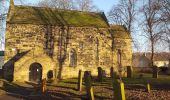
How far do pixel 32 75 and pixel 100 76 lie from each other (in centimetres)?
889

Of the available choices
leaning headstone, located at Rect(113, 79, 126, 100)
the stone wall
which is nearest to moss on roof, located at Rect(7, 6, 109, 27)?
the stone wall

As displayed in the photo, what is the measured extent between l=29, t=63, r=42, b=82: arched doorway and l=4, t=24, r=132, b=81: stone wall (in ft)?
2.80

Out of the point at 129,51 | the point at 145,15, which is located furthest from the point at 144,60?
the point at 129,51

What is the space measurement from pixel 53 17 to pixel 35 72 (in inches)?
343

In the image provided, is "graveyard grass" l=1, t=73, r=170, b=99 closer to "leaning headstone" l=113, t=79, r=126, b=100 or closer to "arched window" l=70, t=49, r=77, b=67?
"leaning headstone" l=113, t=79, r=126, b=100

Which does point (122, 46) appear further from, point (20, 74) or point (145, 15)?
point (20, 74)

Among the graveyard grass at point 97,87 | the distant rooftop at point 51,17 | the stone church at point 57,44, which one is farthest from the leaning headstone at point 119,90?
the distant rooftop at point 51,17

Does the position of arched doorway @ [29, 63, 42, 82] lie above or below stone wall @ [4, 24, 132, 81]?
below

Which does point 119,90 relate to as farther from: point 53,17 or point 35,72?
point 53,17

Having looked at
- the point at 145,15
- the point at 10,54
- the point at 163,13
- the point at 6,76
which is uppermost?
the point at 145,15

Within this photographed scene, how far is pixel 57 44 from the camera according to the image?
36781 mm

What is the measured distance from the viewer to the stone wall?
110 feet

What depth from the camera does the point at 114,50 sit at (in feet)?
134

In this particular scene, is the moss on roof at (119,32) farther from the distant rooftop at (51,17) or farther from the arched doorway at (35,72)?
the arched doorway at (35,72)
